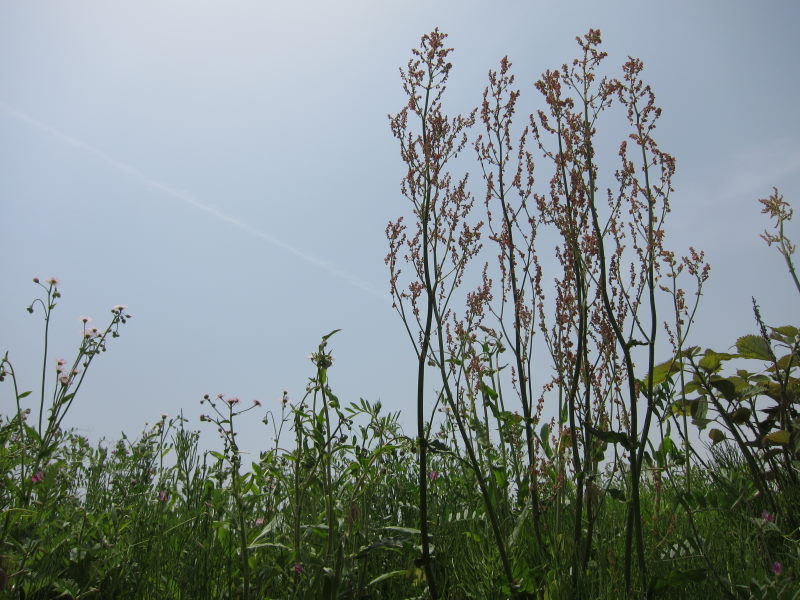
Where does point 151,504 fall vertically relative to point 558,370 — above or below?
below

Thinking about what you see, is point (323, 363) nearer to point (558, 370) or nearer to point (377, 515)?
point (558, 370)

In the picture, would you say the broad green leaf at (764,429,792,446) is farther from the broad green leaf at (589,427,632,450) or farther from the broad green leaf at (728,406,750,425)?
the broad green leaf at (589,427,632,450)

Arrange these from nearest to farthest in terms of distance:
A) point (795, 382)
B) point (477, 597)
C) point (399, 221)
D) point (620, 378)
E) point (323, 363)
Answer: point (477, 597)
point (323, 363)
point (620, 378)
point (399, 221)
point (795, 382)

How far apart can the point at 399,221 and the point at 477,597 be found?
1.75m

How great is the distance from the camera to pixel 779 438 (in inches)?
123

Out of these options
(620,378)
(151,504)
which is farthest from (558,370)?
(151,504)

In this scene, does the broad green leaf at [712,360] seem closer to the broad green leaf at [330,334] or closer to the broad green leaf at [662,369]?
the broad green leaf at [662,369]

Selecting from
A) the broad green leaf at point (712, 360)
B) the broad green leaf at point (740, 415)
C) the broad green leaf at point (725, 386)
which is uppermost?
the broad green leaf at point (712, 360)

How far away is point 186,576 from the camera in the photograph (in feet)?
7.89

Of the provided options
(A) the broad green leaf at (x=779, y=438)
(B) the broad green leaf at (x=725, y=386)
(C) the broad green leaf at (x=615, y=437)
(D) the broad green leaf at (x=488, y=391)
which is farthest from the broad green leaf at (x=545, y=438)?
(A) the broad green leaf at (x=779, y=438)

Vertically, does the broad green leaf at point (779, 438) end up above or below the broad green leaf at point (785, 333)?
below

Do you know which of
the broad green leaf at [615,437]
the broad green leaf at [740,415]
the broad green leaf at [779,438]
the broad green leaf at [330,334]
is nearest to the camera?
the broad green leaf at [615,437]

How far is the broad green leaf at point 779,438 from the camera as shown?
3082mm

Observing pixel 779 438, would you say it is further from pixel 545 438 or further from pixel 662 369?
pixel 545 438
